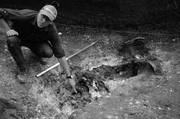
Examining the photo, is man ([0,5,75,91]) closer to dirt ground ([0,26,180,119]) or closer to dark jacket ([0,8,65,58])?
dark jacket ([0,8,65,58])

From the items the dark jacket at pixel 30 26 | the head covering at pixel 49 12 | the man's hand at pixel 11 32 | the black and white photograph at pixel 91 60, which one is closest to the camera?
the head covering at pixel 49 12

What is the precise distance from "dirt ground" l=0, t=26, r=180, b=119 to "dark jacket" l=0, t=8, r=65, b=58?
618 mm

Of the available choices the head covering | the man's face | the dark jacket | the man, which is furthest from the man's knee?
the head covering

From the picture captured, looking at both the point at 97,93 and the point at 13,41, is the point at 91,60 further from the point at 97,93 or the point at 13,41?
the point at 13,41

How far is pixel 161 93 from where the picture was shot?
13.4ft

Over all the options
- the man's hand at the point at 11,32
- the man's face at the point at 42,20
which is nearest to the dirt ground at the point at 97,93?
the man's hand at the point at 11,32

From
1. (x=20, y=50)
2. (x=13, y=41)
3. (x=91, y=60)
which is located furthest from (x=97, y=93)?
(x=13, y=41)

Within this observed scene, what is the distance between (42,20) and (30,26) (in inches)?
20.2

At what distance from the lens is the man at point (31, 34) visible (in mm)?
4098

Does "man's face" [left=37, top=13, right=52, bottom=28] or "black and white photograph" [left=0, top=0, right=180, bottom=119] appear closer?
"man's face" [left=37, top=13, right=52, bottom=28]

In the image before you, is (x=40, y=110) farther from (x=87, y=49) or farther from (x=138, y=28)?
(x=138, y=28)

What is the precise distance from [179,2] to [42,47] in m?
2.71

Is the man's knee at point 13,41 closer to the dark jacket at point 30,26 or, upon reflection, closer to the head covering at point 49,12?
→ the dark jacket at point 30,26

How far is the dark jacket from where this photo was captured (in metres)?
4.18
